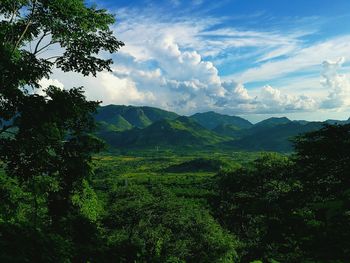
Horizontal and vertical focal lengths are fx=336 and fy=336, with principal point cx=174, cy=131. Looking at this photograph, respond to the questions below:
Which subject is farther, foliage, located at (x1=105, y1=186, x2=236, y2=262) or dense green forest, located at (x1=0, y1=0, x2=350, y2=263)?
foliage, located at (x1=105, y1=186, x2=236, y2=262)

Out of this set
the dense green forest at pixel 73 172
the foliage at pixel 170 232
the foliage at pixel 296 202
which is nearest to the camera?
the dense green forest at pixel 73 172

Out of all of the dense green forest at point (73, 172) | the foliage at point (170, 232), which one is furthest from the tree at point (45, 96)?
the foliage at point (170, 232)

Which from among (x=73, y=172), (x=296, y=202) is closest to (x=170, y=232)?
(x=296, y=202)

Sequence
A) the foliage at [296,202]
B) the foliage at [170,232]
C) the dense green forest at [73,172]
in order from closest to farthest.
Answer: the dense green forest at [73,172]
the foliage at [296,202]
the foliage at [170,232]

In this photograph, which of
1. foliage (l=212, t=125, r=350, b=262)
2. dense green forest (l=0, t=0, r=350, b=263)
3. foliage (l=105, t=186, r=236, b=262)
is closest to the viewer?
dense green forest (l=0, t=0, r=350, b=263)

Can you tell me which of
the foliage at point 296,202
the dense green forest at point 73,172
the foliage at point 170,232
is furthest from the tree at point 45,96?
the foliage at point 170,232

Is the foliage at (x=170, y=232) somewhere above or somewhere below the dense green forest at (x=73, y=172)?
below

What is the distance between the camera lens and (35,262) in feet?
26.0

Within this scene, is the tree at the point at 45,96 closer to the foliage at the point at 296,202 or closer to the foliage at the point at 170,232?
the foliage at the point at 296,202

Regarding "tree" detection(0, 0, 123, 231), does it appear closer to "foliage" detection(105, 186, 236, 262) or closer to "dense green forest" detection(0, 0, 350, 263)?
"dense green forest" detection(0, 0, 350, 263)

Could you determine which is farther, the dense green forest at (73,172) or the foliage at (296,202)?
the foliage at (296,202)

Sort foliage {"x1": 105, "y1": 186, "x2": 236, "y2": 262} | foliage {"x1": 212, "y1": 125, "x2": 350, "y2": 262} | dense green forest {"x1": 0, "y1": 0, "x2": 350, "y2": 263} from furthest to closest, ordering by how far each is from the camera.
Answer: foliage {"x1": 105, "y1": 186, "x2": 236, "y2": 262}
foliage {"x1": 212, "y1": 125, "x2": 350, "y2": 262}
dense green forest {"x1": 0, "y1": 0, "x2": 350, "y2": 263}

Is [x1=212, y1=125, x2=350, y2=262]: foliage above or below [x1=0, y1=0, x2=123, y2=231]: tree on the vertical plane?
below

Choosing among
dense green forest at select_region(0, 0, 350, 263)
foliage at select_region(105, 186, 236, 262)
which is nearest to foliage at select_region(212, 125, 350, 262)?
dense green forest at select_region(0, 0, 350, 263)
